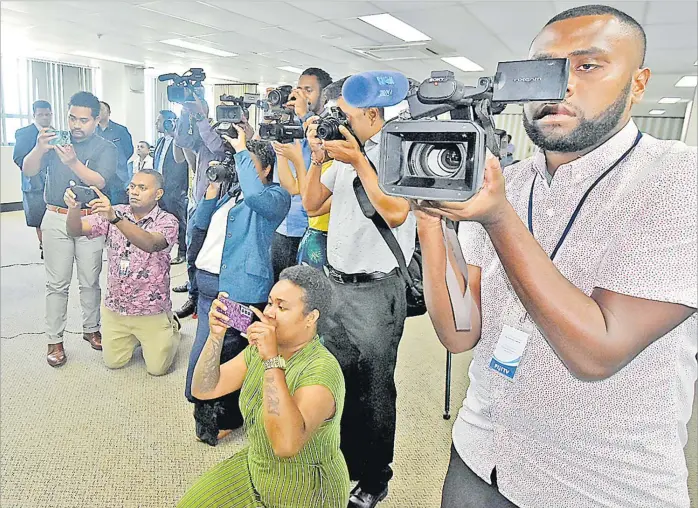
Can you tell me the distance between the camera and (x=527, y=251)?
499 millimetres

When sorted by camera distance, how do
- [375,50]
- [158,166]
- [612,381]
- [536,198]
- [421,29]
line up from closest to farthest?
Answer: 1. [612,381]
2. [536,198]
3. [158,166]
4. [375,50]
5. [421,29]

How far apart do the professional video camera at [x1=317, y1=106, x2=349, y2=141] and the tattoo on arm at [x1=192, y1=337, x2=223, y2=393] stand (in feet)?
1.85

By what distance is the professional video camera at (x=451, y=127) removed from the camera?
515 mm

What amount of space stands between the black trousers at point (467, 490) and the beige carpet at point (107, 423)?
0.90 m

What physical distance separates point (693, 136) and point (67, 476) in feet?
9.93

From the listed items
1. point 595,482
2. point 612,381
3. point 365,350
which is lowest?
point 365,350

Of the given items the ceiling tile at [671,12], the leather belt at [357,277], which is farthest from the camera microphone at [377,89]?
the ceiling tile at [671,12]

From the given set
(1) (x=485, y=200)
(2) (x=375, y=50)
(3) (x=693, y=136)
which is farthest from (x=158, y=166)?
(3) (x=693, y=136)

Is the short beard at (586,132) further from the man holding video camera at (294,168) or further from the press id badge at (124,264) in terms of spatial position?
the press id badge at (124,264)

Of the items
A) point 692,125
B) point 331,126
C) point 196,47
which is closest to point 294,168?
point 331,126

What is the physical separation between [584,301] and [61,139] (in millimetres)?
1521

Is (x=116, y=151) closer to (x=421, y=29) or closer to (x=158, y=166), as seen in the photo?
(x=158, y=166)

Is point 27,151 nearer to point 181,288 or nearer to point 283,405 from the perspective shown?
point 181,288

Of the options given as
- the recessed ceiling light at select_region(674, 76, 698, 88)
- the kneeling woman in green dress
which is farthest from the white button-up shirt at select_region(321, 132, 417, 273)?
the recessed ceiling light at select_region(674, 76, 698, 88)
